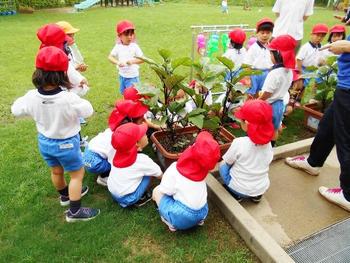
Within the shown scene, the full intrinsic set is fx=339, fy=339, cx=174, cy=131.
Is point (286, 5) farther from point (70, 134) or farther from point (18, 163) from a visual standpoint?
point (18, 163)

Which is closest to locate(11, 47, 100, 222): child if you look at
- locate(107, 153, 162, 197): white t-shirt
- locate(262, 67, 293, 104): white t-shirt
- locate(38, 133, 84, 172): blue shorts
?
locate(38, 133, 84, 172): blue shorts

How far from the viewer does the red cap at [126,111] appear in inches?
133

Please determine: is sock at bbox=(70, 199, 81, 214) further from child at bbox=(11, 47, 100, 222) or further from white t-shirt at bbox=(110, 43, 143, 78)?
white t-shirt at bbox=(110, 43, 143, 78)

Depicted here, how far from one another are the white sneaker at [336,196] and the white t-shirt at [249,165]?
66cm

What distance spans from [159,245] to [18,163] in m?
2.11

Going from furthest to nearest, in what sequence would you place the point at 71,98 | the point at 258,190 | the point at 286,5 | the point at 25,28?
the point at 25,28, the point at 286,5, the point at 258,190, the point at 71,98

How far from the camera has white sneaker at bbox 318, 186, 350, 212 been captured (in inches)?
128

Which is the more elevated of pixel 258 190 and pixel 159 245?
pixel 258 190

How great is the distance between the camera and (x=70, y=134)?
2.86 meters

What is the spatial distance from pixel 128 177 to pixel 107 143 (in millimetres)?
577

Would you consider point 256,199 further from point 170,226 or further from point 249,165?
point 170,226

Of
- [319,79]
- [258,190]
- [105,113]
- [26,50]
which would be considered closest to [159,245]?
[258,190]

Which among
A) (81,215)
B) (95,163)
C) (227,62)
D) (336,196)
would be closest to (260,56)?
(227,62)

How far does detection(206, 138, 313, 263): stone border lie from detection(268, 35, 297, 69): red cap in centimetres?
150
